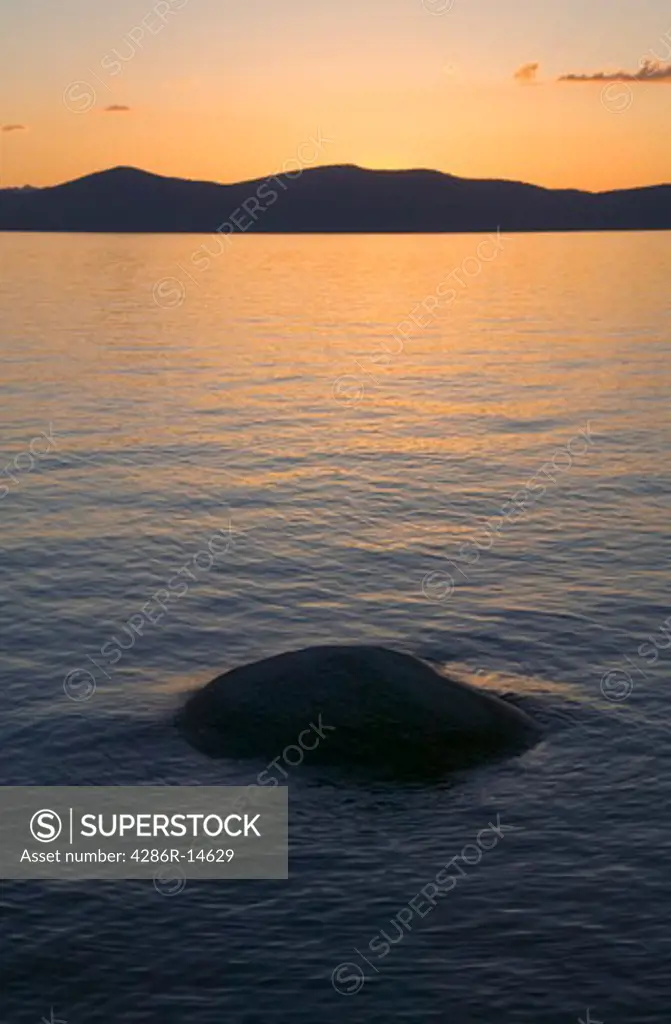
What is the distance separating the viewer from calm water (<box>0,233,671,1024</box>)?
816 inches

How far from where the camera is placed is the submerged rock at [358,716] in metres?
27.4

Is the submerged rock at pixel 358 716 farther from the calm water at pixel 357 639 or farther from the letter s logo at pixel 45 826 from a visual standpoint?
the letter s logo at pixel 45 826

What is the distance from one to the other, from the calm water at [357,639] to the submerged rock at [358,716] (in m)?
0.71

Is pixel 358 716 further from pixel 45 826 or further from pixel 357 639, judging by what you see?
pixel 357 639

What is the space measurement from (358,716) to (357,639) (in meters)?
8.00

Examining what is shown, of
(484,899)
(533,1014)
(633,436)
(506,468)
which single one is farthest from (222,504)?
(533,1014)

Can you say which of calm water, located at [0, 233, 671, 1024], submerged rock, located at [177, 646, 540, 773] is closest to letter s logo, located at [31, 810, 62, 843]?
calm water, located at [0, 233, 671, 1024]

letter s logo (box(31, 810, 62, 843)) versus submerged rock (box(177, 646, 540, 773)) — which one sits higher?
submerged rock (box(177, 646, 540, 773))

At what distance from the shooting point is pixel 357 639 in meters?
35.6

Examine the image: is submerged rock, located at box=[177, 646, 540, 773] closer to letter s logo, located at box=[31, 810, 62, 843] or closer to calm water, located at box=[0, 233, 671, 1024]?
calm water, located at box=[0, 233, 671, 1024]

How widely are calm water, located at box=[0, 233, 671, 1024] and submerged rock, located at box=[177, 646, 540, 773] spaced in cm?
71

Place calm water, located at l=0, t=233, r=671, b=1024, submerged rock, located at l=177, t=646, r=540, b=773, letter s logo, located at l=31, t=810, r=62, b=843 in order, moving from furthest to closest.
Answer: submerged rock, located at l=177, t=646, r=540, b=773
letter s logo, located at l=31, t=810, r=62, b=843
calm water, located at l=0, t=233, r=671, b=1024

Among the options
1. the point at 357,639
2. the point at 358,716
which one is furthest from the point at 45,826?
the point at 357,639

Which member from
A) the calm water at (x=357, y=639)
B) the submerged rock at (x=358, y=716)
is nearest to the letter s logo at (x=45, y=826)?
the calm water at (x=357, y=639)
